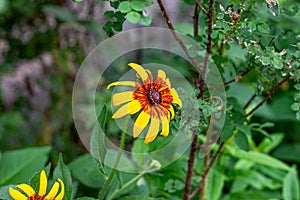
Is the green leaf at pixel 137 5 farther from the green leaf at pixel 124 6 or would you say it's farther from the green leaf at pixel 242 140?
the green leaf at pixel 242 140

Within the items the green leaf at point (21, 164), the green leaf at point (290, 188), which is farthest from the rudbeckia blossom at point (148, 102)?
the green leaf at point (290, 188)

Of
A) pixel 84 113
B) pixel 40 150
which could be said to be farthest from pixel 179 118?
pixel 84 113

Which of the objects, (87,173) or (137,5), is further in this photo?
(87,173)

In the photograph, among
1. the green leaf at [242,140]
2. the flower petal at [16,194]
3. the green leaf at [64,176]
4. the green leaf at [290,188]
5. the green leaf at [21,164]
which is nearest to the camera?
the flower petal at [16,194]

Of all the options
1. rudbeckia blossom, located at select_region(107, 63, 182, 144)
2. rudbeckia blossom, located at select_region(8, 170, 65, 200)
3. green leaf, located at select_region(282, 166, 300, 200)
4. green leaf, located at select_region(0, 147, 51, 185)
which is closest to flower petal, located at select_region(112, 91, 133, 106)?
rudbeckia blossom, located at select_region(107, 63, 182, 144)

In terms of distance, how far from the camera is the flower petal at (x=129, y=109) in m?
0.61

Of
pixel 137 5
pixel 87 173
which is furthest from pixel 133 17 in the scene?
pixel 87 173

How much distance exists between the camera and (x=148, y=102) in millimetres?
624

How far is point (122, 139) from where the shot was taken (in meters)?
0.65

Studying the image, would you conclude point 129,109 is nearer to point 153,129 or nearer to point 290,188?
point 153,129

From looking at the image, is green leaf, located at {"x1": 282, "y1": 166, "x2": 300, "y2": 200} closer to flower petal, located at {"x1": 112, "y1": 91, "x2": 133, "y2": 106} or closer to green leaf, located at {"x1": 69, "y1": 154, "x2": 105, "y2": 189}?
green leaf, located at {"x1": 69, "y1": 154, "x2": 105, "y2": 189}

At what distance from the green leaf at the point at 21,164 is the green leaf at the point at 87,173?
62mm

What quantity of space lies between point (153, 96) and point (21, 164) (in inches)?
19.8

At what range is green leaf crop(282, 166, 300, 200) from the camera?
110cm
